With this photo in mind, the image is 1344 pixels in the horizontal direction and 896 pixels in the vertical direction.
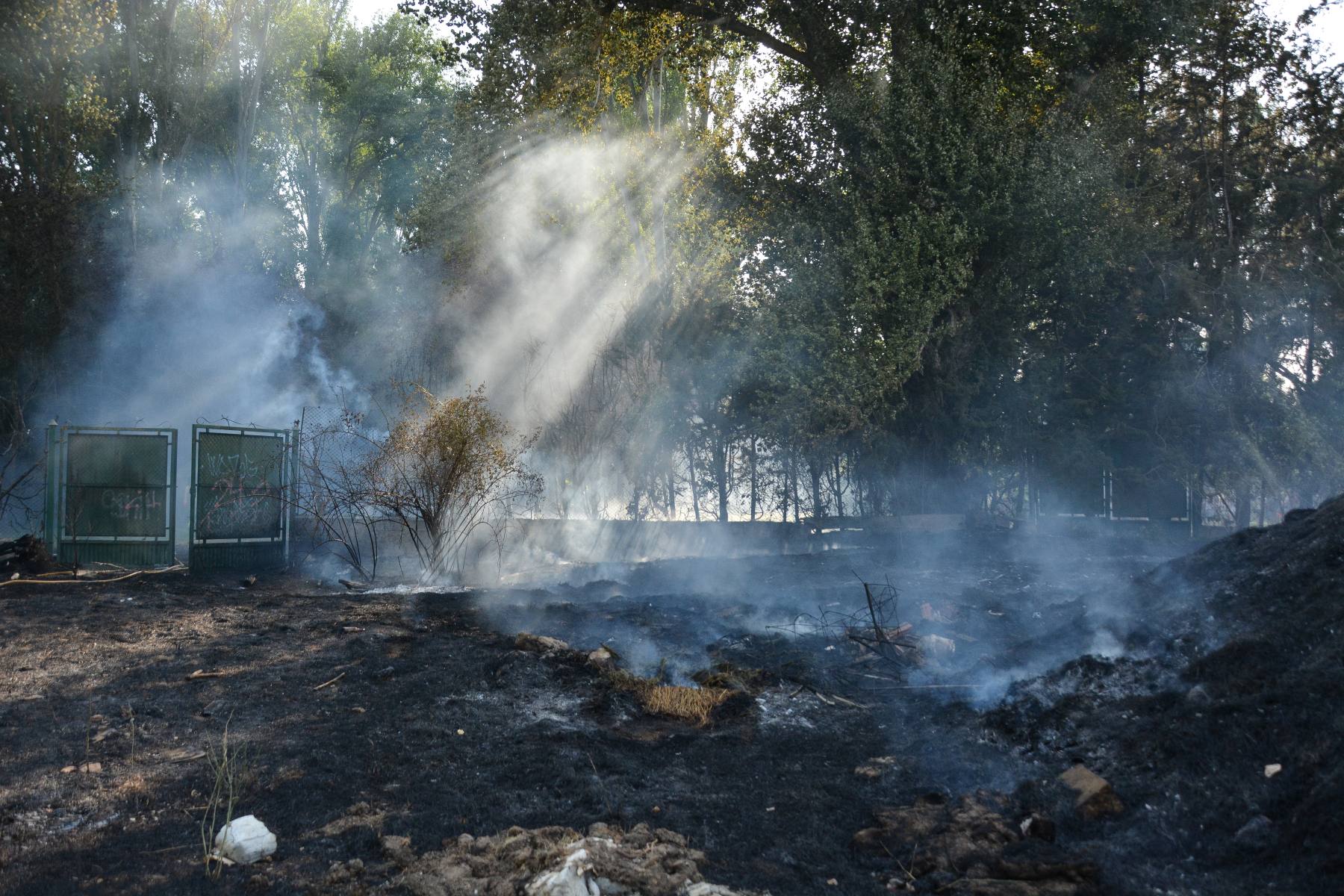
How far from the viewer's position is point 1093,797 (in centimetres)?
482

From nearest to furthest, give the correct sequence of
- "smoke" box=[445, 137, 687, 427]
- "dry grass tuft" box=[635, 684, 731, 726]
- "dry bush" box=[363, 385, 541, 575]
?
"dry grass tuft" box=[635, 684, 731, 726], "dry bush" box=[363, 385, 541, 575], "smoke" box=[445, 137, 687, 427]

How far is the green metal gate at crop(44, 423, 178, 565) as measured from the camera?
1352cm

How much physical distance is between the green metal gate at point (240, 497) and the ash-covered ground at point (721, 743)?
11.0ft

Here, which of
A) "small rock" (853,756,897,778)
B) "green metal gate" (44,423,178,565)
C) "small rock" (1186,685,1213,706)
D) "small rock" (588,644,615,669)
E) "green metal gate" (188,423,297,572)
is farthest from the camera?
"green metal gate" (188,423,297,572)

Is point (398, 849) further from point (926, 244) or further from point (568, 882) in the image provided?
point (926, 244)

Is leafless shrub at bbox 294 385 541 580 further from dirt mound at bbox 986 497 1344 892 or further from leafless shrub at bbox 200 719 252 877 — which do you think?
dirt mound at bbox 986 497 1344 892

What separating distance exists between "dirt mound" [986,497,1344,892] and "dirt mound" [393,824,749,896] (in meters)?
1.91

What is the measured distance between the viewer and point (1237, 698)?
5188mm

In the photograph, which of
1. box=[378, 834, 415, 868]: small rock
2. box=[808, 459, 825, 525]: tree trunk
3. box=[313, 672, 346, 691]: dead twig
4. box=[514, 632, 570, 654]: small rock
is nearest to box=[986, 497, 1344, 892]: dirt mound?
box=[378, 834, 415, 868]: small rock

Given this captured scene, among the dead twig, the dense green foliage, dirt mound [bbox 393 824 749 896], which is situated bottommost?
dirt mound [bbox 393 824 749 896]

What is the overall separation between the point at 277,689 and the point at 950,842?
5204mm

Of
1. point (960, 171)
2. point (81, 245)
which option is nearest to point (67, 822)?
point (960, 171)

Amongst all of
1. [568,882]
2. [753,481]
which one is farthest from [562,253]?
[568,882]

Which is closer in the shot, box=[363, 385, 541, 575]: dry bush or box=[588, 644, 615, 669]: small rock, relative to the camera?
box=[588, 644, 615, 669]: small rock
